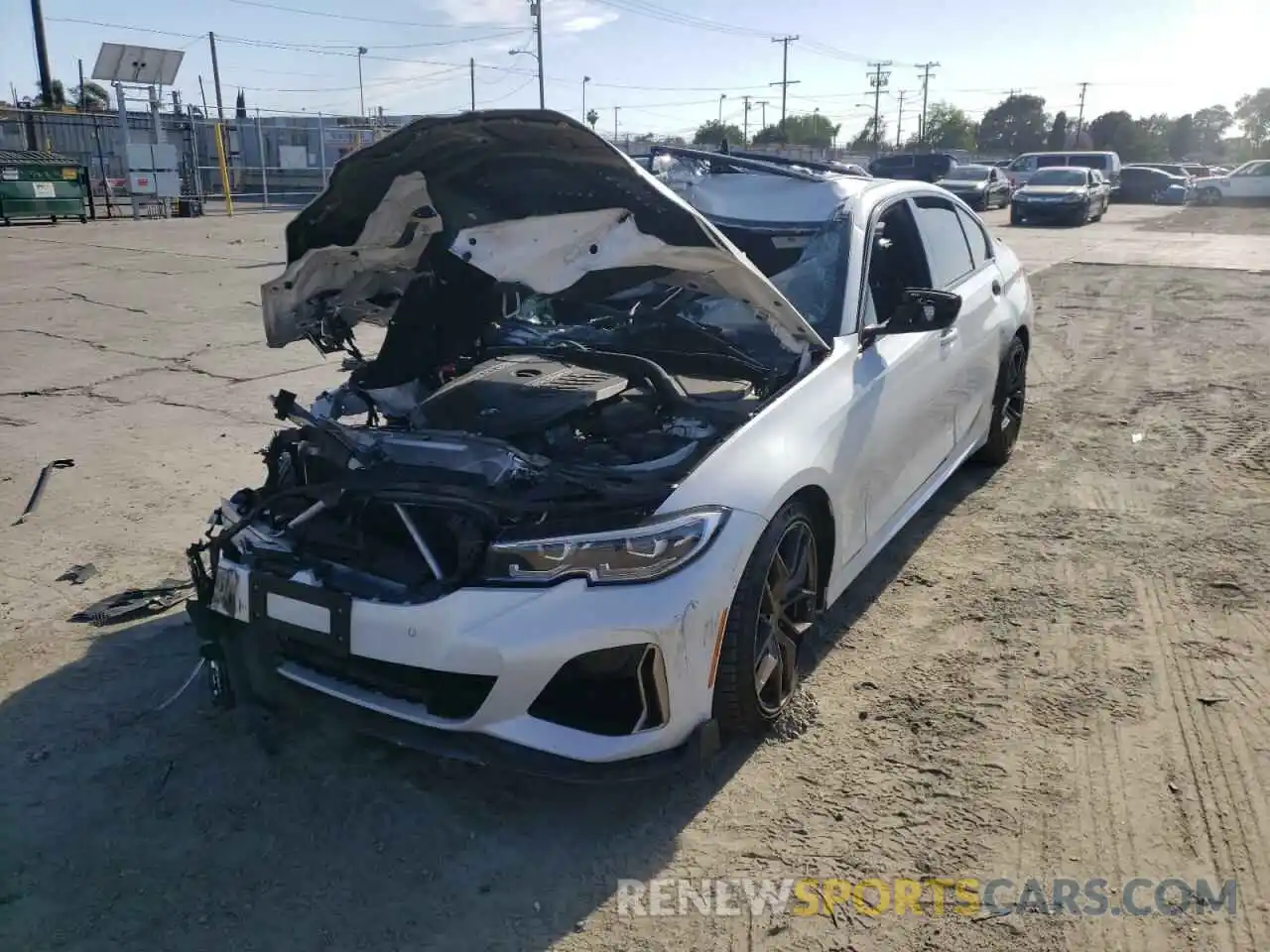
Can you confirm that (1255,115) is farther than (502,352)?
Yes

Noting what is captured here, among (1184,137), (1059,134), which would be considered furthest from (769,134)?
(1184,137)

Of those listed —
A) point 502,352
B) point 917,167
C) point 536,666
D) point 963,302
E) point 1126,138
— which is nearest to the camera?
point 536,666

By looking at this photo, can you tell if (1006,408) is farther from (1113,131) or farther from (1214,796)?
(1113,131)

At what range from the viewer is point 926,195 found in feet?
16.8

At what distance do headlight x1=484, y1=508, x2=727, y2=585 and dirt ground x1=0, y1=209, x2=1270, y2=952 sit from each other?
2.41 ft

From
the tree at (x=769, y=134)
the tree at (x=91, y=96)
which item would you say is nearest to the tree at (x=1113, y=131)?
the tree at (x=769, y=134)

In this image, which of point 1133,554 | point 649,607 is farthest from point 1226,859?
point 1133,554

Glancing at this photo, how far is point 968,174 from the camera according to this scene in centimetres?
3416

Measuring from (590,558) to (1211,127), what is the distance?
125m

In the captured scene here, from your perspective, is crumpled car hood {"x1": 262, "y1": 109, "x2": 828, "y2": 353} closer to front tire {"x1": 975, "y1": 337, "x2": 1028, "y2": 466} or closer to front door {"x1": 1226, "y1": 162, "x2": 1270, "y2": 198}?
front tire {"x1": 975, "y1": 337, "x2": 1028, "y2": 466}

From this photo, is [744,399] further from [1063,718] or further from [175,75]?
[175,75]

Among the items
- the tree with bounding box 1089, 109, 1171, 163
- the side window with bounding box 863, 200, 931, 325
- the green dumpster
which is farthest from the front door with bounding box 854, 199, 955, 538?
the tree with bounding box 1089, 109, 1171, 163

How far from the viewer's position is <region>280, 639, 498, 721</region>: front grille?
2713mm

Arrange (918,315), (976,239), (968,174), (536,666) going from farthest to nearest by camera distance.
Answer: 1. (968,174)
2. (976,239)
3. (918,315)
4. (536,666)
